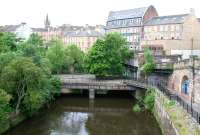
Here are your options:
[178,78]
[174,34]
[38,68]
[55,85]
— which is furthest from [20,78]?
[174,34]

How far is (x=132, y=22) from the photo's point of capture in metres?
94.9

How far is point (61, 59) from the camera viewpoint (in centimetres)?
8088

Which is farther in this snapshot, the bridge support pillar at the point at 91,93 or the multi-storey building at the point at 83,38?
the multi-storey building at the point at 83,38

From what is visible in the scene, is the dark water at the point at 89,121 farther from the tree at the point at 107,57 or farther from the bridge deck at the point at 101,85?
the tree at the point at 107,57

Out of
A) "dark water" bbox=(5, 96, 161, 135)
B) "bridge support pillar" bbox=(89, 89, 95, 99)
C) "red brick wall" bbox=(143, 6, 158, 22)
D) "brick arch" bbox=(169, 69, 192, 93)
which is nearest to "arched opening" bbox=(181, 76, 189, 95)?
"brick arch" bbox=(169, 69, 192, 93)

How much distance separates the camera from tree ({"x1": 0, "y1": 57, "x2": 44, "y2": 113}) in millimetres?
37344

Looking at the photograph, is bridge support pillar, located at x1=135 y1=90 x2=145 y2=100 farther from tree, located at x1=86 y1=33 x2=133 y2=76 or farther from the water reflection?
the water reflection

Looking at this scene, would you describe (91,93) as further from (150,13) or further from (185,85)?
(150,13)

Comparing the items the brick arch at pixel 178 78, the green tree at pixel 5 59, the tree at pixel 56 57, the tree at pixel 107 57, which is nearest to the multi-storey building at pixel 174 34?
the tree at pixel 107 57

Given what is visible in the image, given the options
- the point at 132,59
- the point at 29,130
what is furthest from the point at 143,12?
the point at 29,130

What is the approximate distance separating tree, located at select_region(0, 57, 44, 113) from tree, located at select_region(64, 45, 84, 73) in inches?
1725

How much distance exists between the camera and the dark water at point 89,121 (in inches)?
1502

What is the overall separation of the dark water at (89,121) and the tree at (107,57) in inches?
394

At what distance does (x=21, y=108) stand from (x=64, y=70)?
46.3 metres
